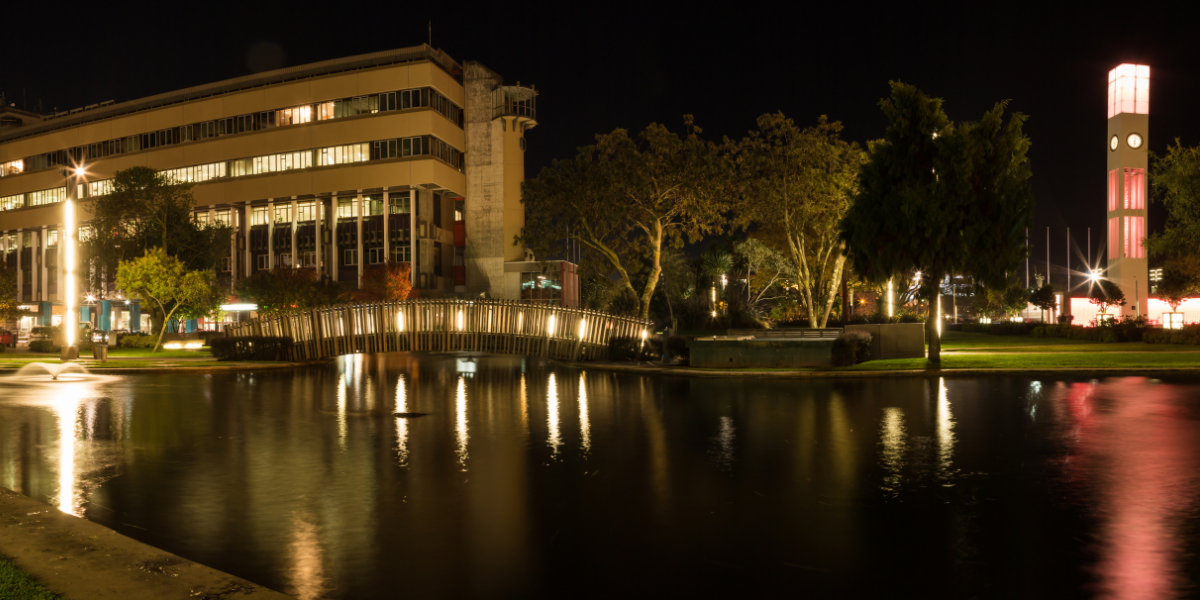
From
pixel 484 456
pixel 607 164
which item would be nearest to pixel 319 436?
pixel 484 456

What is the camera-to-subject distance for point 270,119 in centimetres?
7494

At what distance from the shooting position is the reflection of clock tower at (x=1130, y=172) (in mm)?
64750

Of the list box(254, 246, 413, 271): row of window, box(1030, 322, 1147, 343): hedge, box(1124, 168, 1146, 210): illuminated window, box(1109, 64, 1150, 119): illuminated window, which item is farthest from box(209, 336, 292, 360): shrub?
box(1109, 64, 1150, 119): illuminated window

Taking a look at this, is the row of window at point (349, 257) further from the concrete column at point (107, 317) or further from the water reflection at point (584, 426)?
the water reflection at point (584, 426)

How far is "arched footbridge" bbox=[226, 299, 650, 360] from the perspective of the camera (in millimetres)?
33781

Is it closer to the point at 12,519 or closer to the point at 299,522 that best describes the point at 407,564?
A: the point at 299,522

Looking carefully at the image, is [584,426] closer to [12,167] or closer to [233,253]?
[233,253]

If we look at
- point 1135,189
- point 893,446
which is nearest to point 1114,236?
point 1135,189

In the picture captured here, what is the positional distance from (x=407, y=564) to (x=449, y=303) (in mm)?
28289

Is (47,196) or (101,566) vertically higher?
(47,196)

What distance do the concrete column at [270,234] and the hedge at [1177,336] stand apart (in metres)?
67.9

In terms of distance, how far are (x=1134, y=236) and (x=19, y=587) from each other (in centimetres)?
7664

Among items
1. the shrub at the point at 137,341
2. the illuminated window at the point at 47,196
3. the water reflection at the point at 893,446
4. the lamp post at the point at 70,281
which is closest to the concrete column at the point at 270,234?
the illuminated window at the point at 47,196

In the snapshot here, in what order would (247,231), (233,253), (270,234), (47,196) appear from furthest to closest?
1. (47,196)
2. (233,253)
3. (247,231)
4. (270,234)
